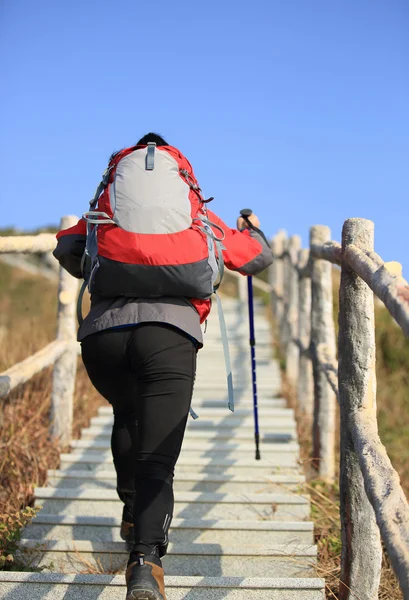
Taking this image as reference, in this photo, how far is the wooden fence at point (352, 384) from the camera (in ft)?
7.02

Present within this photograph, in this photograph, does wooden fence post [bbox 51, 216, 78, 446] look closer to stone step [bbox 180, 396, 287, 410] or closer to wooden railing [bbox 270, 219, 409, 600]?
stone step [bbox 180, 396, 287, 410]

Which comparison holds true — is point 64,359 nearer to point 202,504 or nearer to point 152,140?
point 202,504

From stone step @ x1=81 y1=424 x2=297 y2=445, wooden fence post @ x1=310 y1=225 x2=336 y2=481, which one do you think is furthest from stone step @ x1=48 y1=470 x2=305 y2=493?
stone step @ x1=81 y1=424 x2=297 y2=445

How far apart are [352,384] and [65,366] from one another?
254 centimetres

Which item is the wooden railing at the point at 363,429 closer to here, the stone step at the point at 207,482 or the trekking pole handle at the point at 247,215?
the trekking pole handle at the point at 247,215

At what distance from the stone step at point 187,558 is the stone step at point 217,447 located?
1.46 meters

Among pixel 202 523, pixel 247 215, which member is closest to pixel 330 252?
pixel 247 215

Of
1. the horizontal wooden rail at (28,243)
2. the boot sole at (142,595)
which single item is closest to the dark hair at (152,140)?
the horizontal wooden rail at (28,243)

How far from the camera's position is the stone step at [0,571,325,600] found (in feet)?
9.07

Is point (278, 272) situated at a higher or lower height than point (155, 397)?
higher

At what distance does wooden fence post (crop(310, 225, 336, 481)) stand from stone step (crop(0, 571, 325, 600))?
203 cm

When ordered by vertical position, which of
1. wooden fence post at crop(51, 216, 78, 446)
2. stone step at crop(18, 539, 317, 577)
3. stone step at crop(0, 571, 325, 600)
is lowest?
stone step at crop(18, 539, 317, 577)

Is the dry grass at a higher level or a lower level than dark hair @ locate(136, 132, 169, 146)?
lower

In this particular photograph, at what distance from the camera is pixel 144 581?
2.39 m
